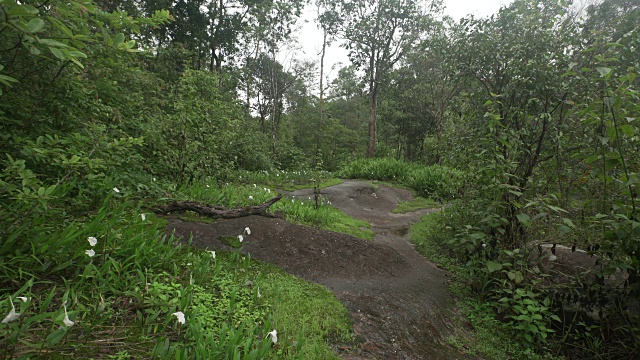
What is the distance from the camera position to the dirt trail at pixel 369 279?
286 cm

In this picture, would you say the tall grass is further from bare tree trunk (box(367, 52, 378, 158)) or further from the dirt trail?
the dirt trail

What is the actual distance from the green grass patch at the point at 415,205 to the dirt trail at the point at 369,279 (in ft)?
14.1

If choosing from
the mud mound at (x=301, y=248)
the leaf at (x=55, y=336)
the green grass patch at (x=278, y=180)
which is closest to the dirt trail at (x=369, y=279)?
the mud mound at (x=301, y=248)

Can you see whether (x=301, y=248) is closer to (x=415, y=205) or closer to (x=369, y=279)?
(x=369, y=279)

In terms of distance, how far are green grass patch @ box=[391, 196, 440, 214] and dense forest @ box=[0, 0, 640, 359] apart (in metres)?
2.88

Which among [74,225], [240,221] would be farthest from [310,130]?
[74,225]

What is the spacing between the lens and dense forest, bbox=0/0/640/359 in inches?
73.4

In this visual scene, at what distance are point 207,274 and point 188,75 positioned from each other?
4.34 m

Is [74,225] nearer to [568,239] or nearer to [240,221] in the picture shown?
[240,221]

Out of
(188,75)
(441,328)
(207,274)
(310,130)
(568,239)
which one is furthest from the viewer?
(310,130)

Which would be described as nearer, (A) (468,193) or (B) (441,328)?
(B) (441,328)

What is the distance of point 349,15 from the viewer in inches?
756

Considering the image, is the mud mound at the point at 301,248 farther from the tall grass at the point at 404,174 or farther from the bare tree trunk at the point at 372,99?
the bare tree trunk at the point at 372,99

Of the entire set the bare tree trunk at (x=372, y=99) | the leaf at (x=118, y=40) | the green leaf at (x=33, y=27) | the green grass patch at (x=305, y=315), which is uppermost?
the bare tree trunk at (x=372, y=99)
